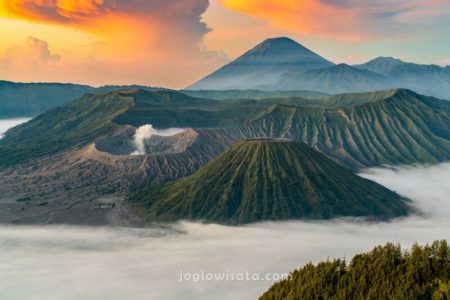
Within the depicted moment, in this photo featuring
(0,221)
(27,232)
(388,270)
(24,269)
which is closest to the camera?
(388,270)

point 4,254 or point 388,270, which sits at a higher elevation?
point 388,270

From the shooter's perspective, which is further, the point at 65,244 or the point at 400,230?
the point at 400,230

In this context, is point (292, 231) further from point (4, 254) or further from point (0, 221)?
point (0, 221)

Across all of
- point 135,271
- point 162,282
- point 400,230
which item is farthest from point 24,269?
point 400,230

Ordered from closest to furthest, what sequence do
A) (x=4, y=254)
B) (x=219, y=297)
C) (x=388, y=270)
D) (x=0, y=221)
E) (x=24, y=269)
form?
(x=388, y=270) < (x=219, y=297) < (x=24, y=269) < (x=4, y=254) < (x=0, y=221)

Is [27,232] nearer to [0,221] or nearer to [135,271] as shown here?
[0,221]

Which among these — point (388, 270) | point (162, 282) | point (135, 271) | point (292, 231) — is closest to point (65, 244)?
point (135, 271)
